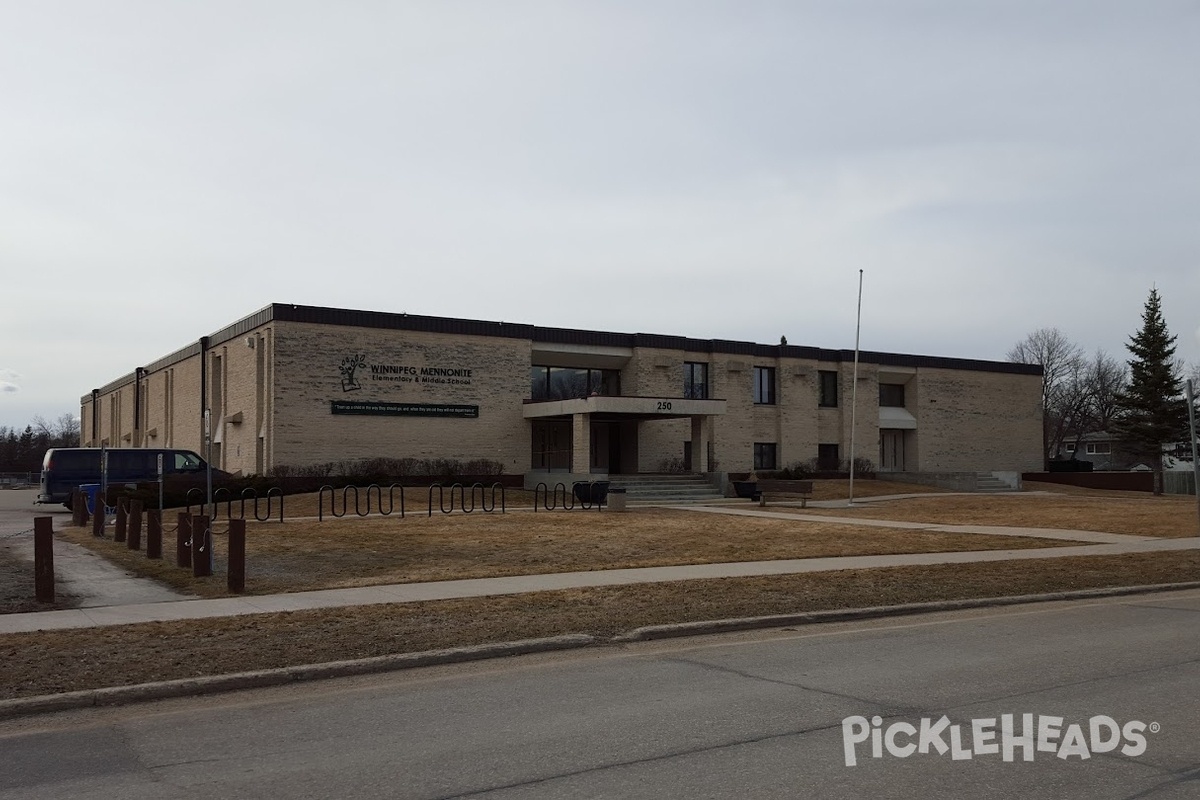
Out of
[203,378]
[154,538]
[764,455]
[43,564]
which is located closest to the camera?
[43,564]

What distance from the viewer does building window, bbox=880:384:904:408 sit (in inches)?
2157

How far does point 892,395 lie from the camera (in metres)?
55.1

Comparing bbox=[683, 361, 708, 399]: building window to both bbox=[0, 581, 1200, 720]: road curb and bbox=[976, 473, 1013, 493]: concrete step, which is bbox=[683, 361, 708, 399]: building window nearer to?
bbox=[976, 473, 1013, 493]: concrete step

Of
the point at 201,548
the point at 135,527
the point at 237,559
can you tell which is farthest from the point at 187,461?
the point at 237,559

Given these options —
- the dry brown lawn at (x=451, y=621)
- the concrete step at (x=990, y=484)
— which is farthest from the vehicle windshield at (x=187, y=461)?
the concrete step at (x=990, y=484)

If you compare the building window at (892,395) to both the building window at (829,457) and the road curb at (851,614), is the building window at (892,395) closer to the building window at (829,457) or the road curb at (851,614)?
the building window at (829,457)

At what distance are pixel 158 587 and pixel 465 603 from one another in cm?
461

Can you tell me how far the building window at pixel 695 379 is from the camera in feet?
156

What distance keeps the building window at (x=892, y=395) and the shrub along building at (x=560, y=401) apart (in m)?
0.07

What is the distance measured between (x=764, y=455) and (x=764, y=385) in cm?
333

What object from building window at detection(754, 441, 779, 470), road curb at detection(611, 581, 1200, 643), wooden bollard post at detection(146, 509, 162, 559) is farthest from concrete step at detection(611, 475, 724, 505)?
road curb at detection(611, 581, 1200, 643)

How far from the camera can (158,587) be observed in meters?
14.0

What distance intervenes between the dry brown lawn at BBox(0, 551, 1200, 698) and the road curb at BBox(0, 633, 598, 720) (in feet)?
0.78

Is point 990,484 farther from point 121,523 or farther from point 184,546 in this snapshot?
point 184,546
